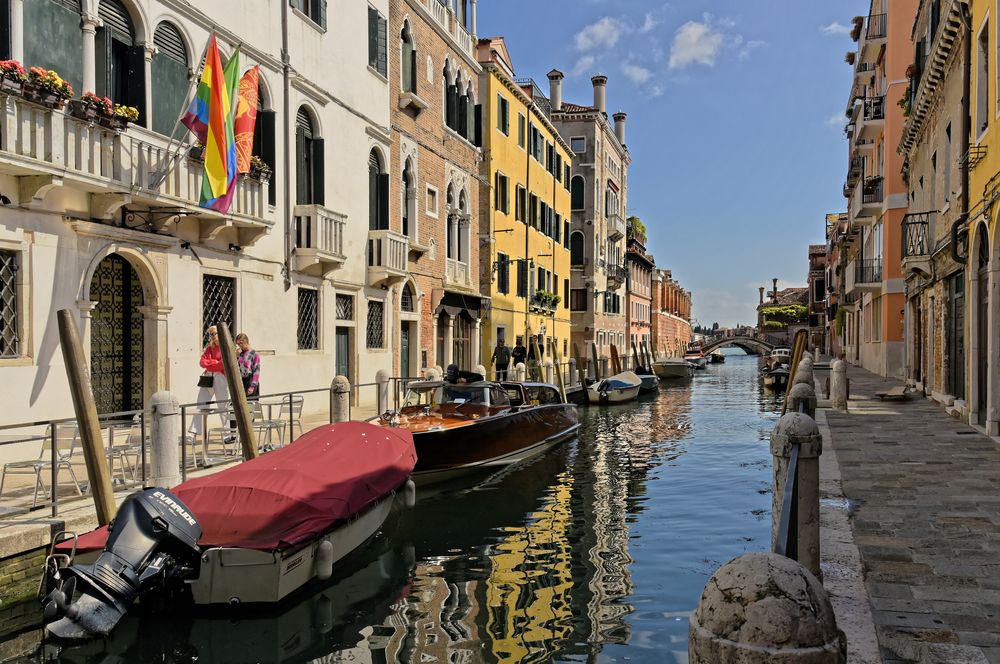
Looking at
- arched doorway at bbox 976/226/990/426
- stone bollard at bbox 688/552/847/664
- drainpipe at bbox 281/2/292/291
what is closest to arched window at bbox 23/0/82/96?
drainpipe at bbox 281/2/292/291

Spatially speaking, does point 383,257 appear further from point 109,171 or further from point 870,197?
point 870,197

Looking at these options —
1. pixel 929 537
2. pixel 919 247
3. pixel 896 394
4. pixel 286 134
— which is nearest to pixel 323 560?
pixel 929 537

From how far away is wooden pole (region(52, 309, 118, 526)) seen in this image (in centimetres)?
621

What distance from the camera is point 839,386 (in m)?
14.4

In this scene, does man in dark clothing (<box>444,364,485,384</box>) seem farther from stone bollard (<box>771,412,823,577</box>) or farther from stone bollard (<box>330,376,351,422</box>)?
stone bollard (<box>771,412,823,577</box>)

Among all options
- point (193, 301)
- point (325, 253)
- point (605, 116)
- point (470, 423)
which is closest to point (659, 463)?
point (470, 423)

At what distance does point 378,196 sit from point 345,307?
2.88 meters

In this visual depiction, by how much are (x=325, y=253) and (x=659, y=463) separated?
6706mm

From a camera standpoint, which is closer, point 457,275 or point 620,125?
point 457,275

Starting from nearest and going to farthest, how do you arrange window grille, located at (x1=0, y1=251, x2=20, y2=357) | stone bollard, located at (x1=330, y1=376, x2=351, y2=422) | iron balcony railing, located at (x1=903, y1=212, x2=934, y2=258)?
window grille, located at (x1=0, y1=251, x2=20, y2=357) < stone bollard, located at (x1=330, y1=376, x2=351, y2=422) < iron balcony railing, located at (x1=903, y1=212, x2=934, y2=258)

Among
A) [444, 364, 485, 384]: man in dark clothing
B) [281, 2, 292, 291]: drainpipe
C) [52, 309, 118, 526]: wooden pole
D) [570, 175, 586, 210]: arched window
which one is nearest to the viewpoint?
[52, 309, 118, 526]: wooden pole

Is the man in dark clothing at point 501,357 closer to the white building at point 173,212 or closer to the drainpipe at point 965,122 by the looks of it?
the white building at point 173,212

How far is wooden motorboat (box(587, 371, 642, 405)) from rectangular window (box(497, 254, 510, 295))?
4171mm

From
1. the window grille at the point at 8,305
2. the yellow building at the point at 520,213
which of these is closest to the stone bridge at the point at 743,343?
the yellow building at the point at 520,213
